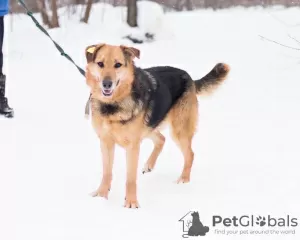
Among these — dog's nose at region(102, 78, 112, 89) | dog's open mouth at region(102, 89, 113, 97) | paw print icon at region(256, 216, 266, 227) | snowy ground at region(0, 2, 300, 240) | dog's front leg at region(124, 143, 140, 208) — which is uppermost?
dog's nose at region(102, 78, 112, 89)

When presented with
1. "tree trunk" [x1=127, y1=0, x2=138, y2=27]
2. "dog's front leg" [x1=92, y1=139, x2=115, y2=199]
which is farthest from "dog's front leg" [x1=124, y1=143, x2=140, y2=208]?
"tree trunk" [x1=127, y1=0, x2=138, y2=27]

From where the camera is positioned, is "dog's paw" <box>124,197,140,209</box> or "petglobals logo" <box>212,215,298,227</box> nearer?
"petglobals logo" <box>212,215,298,227</box>

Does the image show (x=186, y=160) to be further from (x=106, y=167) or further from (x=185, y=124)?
(x=106, y=167)

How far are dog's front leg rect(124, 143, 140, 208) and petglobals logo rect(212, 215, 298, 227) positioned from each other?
2.19ft

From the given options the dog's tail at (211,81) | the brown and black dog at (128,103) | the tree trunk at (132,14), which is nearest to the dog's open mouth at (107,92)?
the brown and black dog at (128,103)

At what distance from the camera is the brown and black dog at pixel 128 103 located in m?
3.70

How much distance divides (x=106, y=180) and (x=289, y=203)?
1.52 m

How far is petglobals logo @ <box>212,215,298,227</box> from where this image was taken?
3648 mm

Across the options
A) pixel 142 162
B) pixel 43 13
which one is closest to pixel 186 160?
pixel 142 162

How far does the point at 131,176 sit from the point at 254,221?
1027 mm

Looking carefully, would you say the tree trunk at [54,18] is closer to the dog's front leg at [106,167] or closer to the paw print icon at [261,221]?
the dog's front leg at [106,167]

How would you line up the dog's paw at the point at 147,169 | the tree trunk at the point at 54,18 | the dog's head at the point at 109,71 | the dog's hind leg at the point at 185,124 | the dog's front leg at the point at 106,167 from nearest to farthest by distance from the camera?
the dog's head at the point at 109,71, the dog's front leg at the point at 106,167, the dog's hind leg at the point at 185,124, the dog's paw at the point at 147,169, the tree trunk at the point at 54,18

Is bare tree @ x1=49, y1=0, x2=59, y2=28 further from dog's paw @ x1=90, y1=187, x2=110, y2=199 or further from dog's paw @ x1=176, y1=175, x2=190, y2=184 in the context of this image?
dog's paw @ x1=90, y1=187, x2=110, y2=199

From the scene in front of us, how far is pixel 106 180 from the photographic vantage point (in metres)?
4.16
